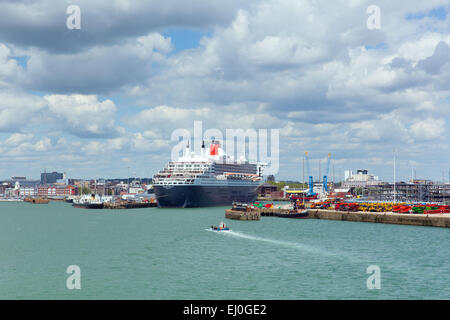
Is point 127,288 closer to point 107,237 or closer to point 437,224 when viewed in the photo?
point 107,237

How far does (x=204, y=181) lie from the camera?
12875cm

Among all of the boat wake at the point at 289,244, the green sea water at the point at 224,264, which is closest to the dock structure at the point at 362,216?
the green sea water at the point at 224,264

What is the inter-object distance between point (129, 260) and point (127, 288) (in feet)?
35.3

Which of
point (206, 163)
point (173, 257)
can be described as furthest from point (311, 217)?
point (173, 257)

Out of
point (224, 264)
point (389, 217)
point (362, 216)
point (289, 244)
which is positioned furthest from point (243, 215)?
point (224, 264)

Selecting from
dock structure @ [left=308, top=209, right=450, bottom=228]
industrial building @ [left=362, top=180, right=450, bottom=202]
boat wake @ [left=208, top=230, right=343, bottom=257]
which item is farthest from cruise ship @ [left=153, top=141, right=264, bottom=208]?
boat wake @ [left=208, top=230, right=343, bottom=257]

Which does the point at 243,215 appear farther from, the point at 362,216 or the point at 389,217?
the point at 389,217

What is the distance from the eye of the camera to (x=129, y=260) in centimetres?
4409

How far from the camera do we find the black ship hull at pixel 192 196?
124 m

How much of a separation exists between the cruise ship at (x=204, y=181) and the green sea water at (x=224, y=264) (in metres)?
56.5

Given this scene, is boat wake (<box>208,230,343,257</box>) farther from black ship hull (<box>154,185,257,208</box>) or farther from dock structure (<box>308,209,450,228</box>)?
black ship hull (<box>154,185,257,208</box>)

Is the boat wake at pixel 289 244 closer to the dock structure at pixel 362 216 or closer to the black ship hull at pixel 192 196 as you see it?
the dock structure at pixel 362 216

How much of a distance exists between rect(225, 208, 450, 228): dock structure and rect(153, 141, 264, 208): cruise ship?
77.6ft

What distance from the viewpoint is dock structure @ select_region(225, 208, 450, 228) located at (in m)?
77.7
